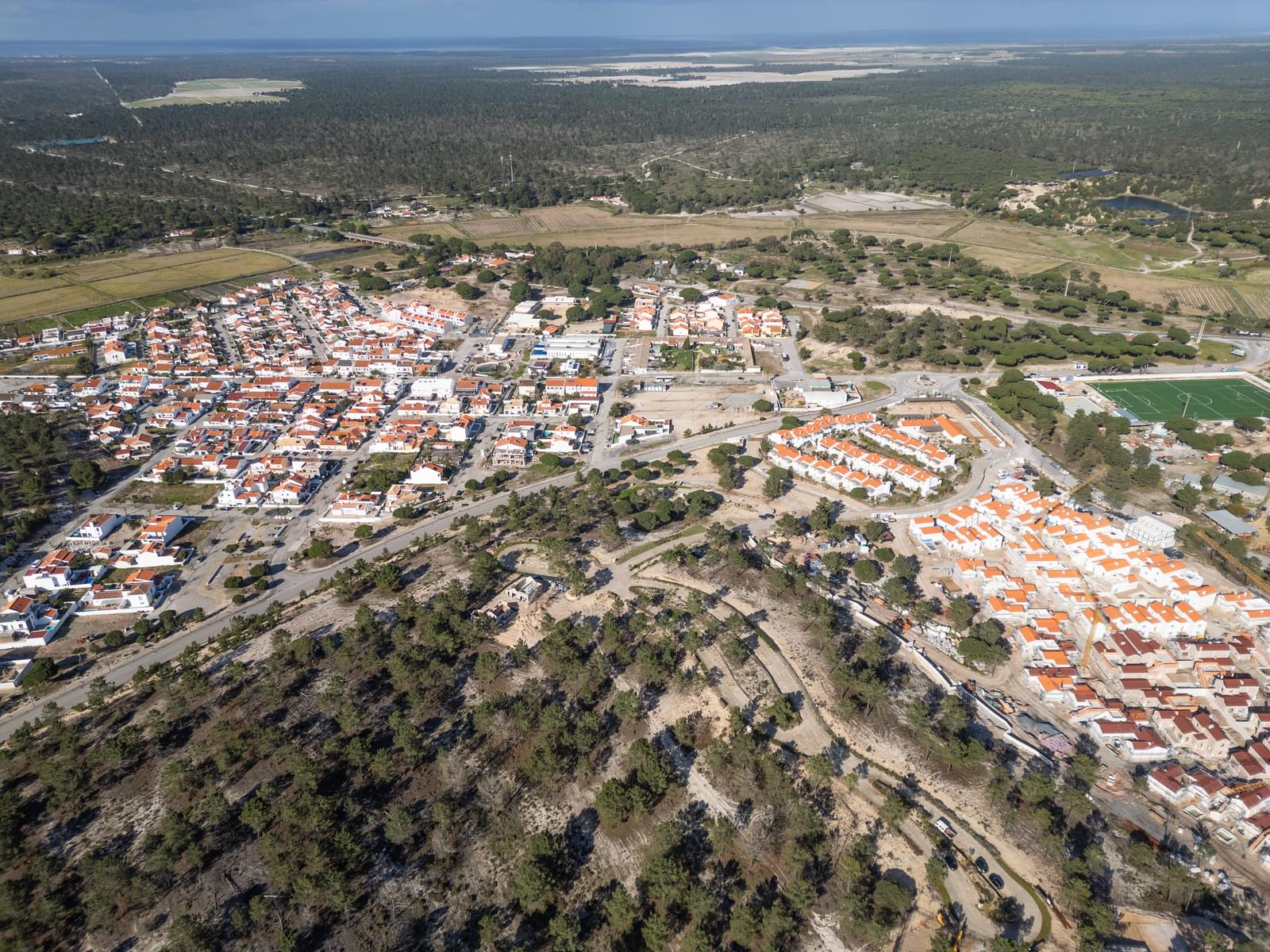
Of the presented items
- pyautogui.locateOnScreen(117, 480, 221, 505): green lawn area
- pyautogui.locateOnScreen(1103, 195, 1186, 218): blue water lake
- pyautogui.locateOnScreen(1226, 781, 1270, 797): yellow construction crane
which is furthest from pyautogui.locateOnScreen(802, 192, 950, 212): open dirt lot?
pyautogui.locateOnScreen(1226, 781, 1270, 797): yellow construction crane

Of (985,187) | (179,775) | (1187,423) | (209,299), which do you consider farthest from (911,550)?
(985,187)

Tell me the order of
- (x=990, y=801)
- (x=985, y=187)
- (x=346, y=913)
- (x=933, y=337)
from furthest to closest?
1. (x=985, y=187)
2. (x=933, y=337)
3. (x=990, y=801)
4. (x=346, y=913)

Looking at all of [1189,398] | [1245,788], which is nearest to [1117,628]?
[1245,788]

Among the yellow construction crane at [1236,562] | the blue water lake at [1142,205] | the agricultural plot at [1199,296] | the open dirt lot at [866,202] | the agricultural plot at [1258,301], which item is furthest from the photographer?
the open dirt lot at [866,202]

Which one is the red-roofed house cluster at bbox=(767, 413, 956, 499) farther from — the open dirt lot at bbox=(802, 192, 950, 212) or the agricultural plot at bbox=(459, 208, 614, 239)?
the open dirt lot at bbox=(802, 192, 950, 212)

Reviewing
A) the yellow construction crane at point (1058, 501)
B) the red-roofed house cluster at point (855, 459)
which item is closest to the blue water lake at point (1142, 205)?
the yellow construction crane at point (1058, 501)

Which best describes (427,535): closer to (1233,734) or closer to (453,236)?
(1233,734)

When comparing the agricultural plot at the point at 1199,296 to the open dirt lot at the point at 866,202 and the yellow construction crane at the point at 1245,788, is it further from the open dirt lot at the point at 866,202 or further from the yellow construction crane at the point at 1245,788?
the yellow construction crane at the point at 1245,788
